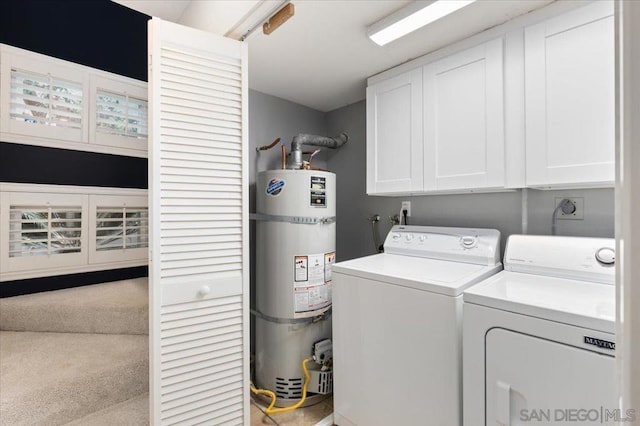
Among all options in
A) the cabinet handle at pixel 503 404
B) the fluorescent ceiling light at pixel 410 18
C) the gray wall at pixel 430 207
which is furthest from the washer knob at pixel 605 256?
the fluorescent ceiling light at pixel 410 18

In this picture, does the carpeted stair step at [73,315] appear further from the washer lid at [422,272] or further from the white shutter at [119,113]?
the washer lid at [422,272]

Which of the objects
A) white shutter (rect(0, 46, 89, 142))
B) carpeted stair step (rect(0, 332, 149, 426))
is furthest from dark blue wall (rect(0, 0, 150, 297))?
carpeted stair step (rect(0, 332, 149, 426))

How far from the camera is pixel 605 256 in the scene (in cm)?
130

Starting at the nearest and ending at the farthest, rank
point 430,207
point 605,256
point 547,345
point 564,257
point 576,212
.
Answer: point 547,345
point 605,256
point 564,257
point 576,212
point 430,207

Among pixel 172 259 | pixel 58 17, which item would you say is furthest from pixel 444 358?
pixel 58 17

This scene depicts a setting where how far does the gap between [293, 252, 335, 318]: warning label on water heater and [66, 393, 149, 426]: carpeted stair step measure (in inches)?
40.0

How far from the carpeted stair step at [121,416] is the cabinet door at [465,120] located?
2.17 m

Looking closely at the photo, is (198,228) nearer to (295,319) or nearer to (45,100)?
(295,319)

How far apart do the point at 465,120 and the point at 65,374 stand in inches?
105

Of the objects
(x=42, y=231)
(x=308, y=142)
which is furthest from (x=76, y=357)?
(x=308, y=142)

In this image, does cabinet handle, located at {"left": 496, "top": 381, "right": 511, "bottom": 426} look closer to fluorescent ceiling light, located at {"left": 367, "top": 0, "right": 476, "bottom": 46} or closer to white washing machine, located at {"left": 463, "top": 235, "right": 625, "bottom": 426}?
white washing machine, located at {"left": 463, "top": 235, "right": 625, "bottom": 426}

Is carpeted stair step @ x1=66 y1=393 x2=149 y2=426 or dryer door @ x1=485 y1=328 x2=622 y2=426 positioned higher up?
dryer door @ x1=485 y1=328 x2=622 y2=426

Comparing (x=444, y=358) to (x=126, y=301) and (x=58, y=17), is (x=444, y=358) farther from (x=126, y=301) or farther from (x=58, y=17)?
(x=58, y=17)

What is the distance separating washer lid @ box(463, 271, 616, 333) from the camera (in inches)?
39.0
